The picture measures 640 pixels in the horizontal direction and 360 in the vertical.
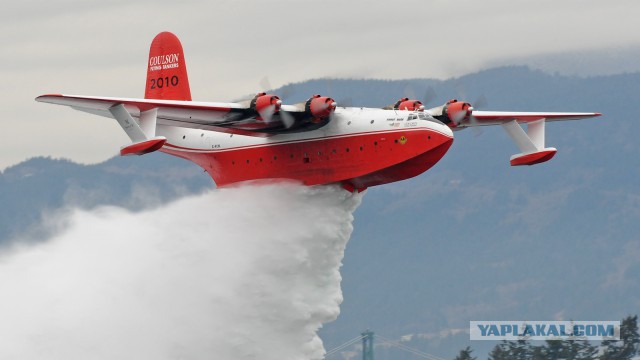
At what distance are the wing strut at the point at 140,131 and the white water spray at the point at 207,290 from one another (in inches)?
199

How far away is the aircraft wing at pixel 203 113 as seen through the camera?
4169cm

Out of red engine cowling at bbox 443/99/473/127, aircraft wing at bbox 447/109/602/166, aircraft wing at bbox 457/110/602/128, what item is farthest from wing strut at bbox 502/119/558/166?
red engine cowling at bbox 443/99/473/127

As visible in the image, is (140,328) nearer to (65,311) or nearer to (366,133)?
(65,311)

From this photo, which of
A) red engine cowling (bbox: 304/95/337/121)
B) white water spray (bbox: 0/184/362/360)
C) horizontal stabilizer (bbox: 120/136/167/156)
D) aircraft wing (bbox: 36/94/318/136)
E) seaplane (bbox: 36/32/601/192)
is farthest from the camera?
white water spray (bbox: 0/184/362/360)

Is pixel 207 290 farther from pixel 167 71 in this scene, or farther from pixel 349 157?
pixel 167 71

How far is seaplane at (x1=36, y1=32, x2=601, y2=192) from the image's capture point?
1646 inches

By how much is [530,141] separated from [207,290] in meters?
11.9

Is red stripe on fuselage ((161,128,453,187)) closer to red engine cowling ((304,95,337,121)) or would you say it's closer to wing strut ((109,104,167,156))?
red engine cowling ((304,95,337,121))

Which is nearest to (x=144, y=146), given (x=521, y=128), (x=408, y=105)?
(x=408, y=105)

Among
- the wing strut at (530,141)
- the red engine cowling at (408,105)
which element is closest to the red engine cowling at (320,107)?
the red engine cowling at (408,105)

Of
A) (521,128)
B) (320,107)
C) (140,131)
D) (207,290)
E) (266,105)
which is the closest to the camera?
(140,131)

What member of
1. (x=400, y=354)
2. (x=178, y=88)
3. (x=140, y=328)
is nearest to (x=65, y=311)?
(x=140, y=328)

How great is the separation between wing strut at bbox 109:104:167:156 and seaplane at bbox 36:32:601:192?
0.09 ft

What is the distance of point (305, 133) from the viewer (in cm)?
4356
